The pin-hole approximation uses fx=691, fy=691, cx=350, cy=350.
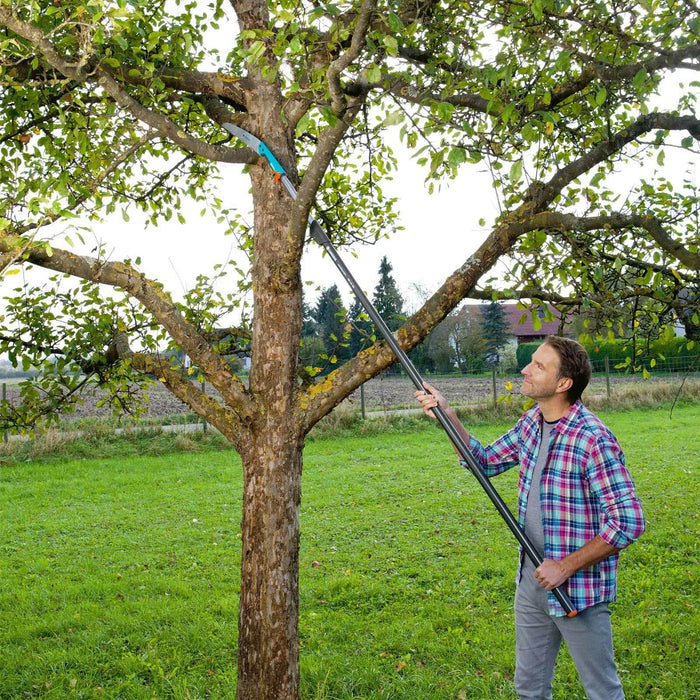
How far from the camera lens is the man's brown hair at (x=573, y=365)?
3.07m

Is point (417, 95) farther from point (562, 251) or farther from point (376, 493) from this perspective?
point (376, 493)

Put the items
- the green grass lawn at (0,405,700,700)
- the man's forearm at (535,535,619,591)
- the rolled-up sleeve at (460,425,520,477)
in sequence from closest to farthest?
1. the man's forearm at (535,535,619,591)
2. the rolled-up sleeve at (460,425,520,477)
3. the green grass lawn at (0,405,700,700)

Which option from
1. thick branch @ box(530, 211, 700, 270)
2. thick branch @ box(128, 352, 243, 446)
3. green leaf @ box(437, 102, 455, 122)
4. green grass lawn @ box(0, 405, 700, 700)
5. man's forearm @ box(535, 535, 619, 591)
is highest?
green leaf @ box(437, 102, 455, 122)

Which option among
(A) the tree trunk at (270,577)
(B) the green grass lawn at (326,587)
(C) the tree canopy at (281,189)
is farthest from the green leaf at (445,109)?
(B) the green grass lawn at (326,587)

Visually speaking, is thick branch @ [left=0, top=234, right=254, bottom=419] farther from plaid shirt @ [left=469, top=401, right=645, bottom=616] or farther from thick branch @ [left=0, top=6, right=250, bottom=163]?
plaid shirt @ [left=469, top=401, right=645, bottom=616]

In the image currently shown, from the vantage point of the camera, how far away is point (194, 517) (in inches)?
362

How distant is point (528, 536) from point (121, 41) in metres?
2.80

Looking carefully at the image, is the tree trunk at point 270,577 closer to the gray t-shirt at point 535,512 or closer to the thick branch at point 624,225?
the gray t-shirt at point 535,512

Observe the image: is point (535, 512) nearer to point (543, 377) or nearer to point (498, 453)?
point (498, 453)

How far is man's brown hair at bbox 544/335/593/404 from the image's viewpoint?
3.07m

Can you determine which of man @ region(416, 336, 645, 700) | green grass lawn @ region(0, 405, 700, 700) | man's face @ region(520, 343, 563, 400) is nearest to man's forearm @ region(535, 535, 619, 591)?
man @ region(416, 336, 645, 700)

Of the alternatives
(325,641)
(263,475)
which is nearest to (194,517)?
(325,641)

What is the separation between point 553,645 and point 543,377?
1181mm

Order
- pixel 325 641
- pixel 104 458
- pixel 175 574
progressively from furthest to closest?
pixel 104 458, pixel 175 574, pixel 325 641
